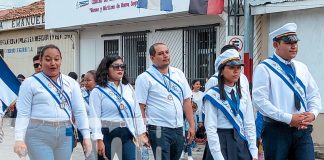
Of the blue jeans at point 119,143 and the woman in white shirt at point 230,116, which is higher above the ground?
the woman in white shirt at point 230,116

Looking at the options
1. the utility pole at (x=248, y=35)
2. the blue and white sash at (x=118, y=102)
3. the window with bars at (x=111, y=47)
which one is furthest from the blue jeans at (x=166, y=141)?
the window with bars at (x=111, y=47)

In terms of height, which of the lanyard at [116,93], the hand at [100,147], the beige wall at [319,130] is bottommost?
the beige wall at [319,130]

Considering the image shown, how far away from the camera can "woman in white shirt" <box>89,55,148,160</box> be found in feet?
24.9

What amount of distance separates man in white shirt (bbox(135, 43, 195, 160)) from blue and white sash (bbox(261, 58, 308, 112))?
1.55 m

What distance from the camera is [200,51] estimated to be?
54.7 feet

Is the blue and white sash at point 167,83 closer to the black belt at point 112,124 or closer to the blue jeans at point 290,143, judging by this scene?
the black belt at point 112,124

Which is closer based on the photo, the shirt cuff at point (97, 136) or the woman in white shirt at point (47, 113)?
the woman in white shirt at point (47, 113)

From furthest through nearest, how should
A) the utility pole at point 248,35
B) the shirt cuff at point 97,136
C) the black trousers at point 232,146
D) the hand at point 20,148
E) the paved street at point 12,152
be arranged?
the utility pole at point 248,35, the paved street at point 12,152, the shirt cuff at point 97,136, the hand at point 20,148, the black trousers at point 232,146

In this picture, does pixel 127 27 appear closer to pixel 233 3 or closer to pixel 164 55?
pixel 233 3

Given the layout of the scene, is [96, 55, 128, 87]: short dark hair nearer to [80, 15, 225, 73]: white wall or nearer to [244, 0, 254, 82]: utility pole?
[244, 0, 254, 82]: utility pole

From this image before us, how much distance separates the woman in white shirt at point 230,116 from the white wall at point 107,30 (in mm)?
9462

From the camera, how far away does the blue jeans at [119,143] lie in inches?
297

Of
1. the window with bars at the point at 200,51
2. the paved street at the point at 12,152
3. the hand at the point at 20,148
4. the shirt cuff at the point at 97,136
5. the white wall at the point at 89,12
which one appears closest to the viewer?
the hand at the point at 20,148

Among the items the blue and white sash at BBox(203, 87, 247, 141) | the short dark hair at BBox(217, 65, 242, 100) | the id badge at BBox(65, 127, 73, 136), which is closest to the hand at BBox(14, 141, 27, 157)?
the id badge at BBox(65, 127, 73, 136)
